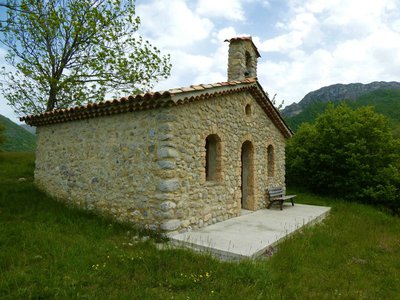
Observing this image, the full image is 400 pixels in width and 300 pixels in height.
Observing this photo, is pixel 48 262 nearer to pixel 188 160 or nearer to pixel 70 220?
pixel 70 220

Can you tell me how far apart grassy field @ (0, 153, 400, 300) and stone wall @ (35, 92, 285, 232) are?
2.30 ft

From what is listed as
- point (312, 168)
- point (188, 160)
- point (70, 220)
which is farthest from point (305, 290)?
point (312, 168)

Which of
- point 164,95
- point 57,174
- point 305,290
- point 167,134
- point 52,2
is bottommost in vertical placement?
point 305,290

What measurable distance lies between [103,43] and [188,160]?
9.53 meters

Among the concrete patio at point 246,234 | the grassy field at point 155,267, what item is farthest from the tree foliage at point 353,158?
the grassy field at point 155,267

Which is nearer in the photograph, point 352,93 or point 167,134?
point 167,134

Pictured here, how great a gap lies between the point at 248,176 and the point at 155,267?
5.99m

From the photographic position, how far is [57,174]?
344 inches

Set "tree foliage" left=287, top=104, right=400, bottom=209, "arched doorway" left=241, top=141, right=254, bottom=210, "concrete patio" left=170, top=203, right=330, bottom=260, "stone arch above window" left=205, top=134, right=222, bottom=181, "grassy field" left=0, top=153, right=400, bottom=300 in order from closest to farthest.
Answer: "grassy field" left=0, top=153, right=400, bottom=300 → "concrete patio" left=170, top=203, right=330, bottom=260 → "stone arch above window" left=205, top=134, right=222, bottom=181 → "arched doorway" left=241, top=141, right=254, bottom=210 → "tree foliage" left=287, top=104, right=400, bottom=209

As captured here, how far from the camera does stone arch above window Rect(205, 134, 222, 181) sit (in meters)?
7.88

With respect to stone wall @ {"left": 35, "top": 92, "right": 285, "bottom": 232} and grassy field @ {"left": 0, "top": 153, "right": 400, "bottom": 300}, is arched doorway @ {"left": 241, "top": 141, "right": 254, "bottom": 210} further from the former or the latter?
grassy field @ {"left": 0, "top": 153, "right": 400, "bottom": 300}

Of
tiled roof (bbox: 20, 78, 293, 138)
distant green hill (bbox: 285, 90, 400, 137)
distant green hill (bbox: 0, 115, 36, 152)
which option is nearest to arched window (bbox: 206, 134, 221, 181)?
tiled roof (bbox: 20, 78, 293, 138)

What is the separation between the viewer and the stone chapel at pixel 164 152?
618 centimetres

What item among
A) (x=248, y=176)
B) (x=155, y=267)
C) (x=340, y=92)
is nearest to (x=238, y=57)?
(x=248, y=176)
